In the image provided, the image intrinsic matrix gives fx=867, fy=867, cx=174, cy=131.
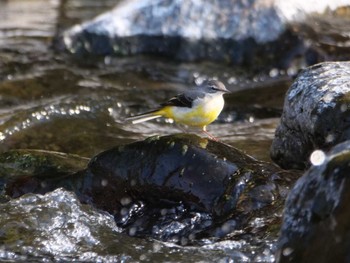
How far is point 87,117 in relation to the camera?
10.8 m

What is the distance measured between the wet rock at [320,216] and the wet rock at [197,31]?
7.89 meters

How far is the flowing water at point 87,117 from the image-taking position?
6.86 meters

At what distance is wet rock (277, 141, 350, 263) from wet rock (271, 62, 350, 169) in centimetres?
175

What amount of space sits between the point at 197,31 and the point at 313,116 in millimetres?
6455

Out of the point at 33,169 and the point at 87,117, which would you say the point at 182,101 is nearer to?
the point at 33,169

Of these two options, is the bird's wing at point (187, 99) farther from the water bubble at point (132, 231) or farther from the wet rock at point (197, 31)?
Answer: the wet rock at point (197, 31)

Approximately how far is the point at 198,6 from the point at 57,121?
4.27 metres

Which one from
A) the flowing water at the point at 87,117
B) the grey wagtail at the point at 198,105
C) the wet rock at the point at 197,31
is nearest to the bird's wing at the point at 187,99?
the grey wagtail at the point at 198,105

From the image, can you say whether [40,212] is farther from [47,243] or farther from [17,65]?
[17,65]

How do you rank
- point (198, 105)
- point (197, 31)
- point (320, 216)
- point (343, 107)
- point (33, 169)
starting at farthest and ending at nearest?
point (197, 31) < point (198, 105) < point (33, 169) < point (343, 107) < point (320, 216)

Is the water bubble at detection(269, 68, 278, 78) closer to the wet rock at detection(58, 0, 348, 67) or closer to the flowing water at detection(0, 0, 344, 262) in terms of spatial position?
the flowing water at detection(0, 0, 344, 262)

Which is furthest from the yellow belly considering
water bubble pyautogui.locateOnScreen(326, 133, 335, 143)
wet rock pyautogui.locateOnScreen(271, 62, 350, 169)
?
water bubble pyautogui.locateOnScreen(326, 133, 335, 143)

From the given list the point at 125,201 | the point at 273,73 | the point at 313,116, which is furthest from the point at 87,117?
the point at 313,116

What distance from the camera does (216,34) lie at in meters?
13.6
